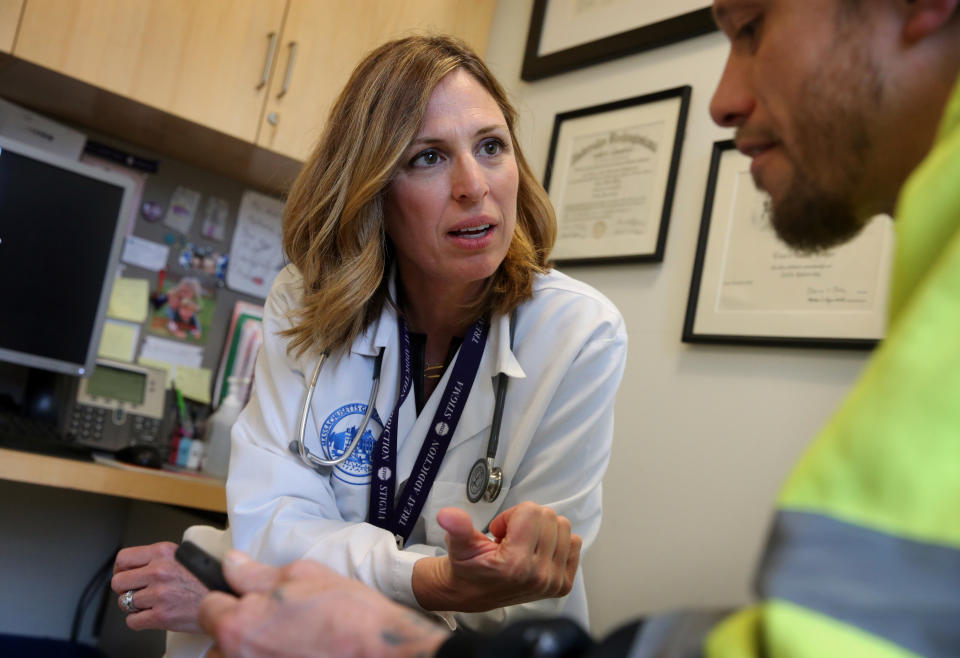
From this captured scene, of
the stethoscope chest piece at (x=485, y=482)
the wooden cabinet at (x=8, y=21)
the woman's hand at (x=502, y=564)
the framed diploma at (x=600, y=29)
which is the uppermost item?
the framed diploma at (x=600, y=29)

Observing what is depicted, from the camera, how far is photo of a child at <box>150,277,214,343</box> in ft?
7.40

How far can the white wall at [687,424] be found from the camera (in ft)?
5.44

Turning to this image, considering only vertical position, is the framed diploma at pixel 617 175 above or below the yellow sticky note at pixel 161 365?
above

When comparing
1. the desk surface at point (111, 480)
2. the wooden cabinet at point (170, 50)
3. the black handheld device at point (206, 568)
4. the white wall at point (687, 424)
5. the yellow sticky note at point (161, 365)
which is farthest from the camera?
the yellow sticky note at point (161, 365)

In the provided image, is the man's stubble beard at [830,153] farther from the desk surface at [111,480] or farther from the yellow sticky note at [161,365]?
the yellow sticky note at [161,365]

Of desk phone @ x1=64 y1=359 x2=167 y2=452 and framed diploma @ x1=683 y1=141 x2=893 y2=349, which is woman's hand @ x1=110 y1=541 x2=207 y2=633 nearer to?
desk phone @ x1=64 y1=359 x2=167 y2=452

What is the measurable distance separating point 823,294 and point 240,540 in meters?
1.14

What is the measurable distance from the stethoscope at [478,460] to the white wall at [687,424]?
599 mm

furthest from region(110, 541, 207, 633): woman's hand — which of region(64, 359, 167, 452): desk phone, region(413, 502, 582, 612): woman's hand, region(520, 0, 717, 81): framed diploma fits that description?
region(520, 0, 717, 81): framed diploma

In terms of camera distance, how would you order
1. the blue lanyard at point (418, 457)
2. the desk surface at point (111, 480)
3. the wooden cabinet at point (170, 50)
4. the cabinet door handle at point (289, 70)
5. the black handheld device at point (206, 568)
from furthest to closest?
1. the cabinet door handle at point (289, 70)
2. the wooden cabinet at point (170, 50)
3. the desk surface at point (111, 480)
4. the blue lanyard at point (418, 457)
5. the black handheld device at point (206, 568)

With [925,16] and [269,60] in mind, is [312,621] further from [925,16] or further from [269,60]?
[269,60]

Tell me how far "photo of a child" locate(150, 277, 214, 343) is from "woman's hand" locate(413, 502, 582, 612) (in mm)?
1453

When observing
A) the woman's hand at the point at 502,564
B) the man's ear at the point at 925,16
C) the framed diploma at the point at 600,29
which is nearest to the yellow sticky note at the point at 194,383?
the framed diploma at the point at 600,29

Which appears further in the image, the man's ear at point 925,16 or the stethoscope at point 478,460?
the stethoscope at point 478,460
